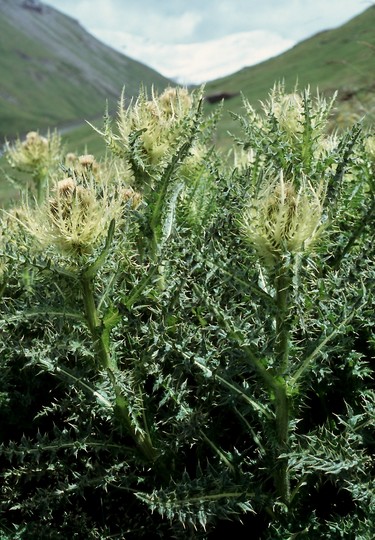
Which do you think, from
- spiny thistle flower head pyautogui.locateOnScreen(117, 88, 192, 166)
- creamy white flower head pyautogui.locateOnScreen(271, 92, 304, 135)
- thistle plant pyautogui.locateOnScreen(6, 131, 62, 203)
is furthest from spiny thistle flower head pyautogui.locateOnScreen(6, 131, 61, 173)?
creamy white flower head pyautogui.locateOnScreen(271, 92, 304, 135)

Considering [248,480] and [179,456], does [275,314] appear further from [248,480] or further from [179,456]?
[179,456]

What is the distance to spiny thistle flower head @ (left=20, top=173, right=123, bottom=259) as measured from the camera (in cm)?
254

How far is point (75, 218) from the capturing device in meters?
2.53

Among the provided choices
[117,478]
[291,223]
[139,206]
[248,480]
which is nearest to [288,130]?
[139,206]

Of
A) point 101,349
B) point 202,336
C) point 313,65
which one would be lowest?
point 101,349

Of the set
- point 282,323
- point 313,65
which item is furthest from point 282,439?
point 313,65

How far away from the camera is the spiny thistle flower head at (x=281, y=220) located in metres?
2.25

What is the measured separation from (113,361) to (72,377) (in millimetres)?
228

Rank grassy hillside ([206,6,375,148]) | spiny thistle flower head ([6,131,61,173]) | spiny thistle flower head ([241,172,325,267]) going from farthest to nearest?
grassy hillside ([206,6,375,148]) → spiny thistle flower head ([6,131,61,173]) → spiny thistle flower head ([241,172,325,267])

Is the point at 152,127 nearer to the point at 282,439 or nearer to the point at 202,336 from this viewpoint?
the point at 202,336

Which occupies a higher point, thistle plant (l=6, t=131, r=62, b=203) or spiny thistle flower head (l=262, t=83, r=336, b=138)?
spiny thistle flower head (l=262, t=83, r=336, b=138)

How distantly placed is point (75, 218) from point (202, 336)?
28.6 inches

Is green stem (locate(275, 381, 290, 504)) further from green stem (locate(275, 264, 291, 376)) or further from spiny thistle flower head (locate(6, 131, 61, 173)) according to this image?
spiny thistle flower head (locate(6, 131, 61, 173))

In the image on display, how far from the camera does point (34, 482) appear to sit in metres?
3.43
